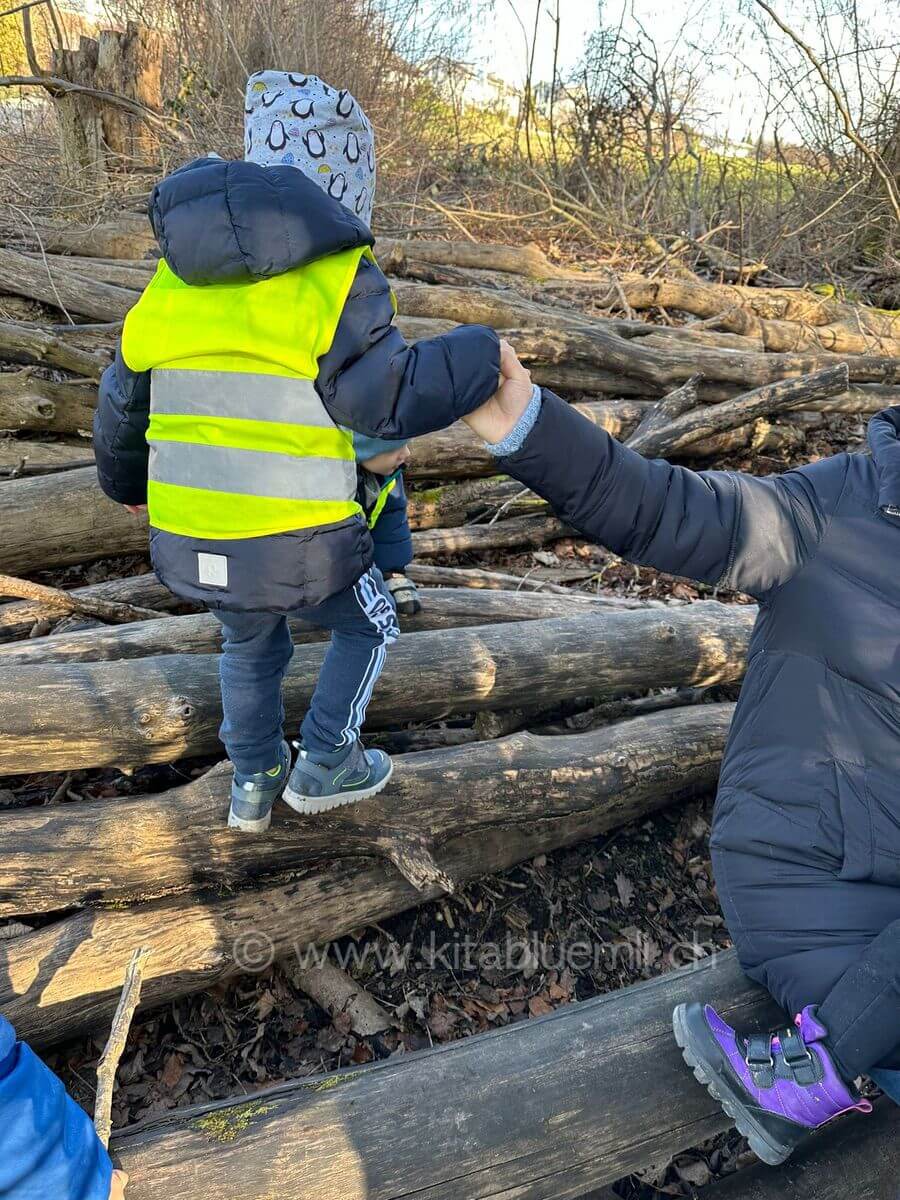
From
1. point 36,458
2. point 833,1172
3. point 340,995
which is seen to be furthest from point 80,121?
point 833,1172

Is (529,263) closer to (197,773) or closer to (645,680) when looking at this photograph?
(645,680)

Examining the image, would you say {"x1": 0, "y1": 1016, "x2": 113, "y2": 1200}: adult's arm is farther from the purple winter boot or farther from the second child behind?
the purple winter boot

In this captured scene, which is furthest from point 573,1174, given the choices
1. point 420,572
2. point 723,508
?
point 420,572

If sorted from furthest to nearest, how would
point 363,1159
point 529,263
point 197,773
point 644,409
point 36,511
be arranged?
point 529,263
point 644,409
point 36,511
point 197,773
point 363,1159

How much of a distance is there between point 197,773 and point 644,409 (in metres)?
4.53

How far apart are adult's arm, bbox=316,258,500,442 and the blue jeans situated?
1.91ft

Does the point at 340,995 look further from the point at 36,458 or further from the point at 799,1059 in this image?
the point at 36,458

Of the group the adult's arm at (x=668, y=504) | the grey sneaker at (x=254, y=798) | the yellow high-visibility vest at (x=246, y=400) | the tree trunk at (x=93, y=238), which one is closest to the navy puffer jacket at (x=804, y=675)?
the adult's arm at (x=668, y=504)

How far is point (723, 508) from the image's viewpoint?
2.06 metres

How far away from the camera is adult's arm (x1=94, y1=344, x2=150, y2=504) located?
2.21 meters

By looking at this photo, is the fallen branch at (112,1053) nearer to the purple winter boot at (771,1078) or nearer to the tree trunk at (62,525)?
the purple winter boot at (771,1078)

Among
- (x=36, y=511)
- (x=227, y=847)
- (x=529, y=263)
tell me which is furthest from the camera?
(x=529, y=263)

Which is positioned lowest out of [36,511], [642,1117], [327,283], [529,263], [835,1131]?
[835,1131]

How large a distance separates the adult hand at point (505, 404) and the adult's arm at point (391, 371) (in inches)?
1.0
